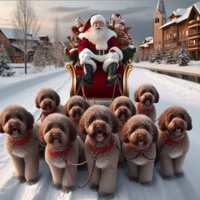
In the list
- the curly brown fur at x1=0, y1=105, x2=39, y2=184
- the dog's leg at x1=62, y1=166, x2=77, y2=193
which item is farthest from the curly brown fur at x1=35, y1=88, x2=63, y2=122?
the dog's leg at x1=62, y1=166, x2=77, y2=193

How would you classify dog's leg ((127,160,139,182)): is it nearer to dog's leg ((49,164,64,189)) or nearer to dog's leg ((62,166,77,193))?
dog's leg ((62,166,77,193))

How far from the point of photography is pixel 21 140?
8.39 ft

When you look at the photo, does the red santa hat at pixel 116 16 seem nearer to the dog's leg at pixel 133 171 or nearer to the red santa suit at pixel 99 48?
the red santa suit at pixel 99 48

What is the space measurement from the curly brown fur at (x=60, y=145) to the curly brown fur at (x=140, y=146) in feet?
1.78

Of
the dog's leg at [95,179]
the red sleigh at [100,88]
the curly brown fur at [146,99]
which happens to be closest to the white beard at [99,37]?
the red sleigh at [100,88]

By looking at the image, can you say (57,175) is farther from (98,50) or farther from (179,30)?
(179,30)

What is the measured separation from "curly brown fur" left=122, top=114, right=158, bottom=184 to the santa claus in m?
2.80

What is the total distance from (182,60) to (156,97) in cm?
2937

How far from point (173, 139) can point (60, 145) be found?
1226mm

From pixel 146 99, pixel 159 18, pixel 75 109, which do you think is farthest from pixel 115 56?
pixel 159 18

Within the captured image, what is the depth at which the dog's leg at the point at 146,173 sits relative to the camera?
8.50ft

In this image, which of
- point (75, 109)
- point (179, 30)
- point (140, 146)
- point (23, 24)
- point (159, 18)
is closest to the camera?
point (140, 146)

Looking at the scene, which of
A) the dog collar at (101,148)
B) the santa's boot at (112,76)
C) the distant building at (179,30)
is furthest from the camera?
the distant building at (179,30)

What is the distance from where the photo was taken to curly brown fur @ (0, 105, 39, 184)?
238 cm
